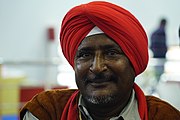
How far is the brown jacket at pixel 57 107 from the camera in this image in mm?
1396

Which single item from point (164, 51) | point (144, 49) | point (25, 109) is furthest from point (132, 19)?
point (164, 51)

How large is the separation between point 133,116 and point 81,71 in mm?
226

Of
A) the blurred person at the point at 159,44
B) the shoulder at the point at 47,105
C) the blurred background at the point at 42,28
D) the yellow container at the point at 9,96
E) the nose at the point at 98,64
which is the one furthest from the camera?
the blurred background at the point at 42,28

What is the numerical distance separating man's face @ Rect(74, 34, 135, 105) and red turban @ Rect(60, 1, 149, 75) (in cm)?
2

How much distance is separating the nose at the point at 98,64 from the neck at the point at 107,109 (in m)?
0.12

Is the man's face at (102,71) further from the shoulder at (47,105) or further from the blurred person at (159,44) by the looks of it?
the blurred person at (159,44)

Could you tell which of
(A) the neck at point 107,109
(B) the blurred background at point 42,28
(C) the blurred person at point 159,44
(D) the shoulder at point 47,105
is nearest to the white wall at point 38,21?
(B) the blurred background at point 42,28

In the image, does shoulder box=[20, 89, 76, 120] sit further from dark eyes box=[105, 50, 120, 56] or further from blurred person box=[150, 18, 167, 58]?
blurred person box=[150, 18, 167, 58]

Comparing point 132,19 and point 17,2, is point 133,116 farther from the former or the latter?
point 17,2

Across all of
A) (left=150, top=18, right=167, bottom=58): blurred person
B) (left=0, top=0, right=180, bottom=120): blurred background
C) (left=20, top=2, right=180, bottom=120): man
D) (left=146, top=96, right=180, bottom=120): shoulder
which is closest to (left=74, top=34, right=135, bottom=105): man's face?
(left=20, top=2, right=180, bottom=120): man

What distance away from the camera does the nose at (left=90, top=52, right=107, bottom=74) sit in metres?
1.30

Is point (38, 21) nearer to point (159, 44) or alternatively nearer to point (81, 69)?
point (159, 44)

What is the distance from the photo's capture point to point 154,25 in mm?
7887

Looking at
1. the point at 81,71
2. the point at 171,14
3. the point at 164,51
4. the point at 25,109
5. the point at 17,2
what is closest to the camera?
the point at 81,71
